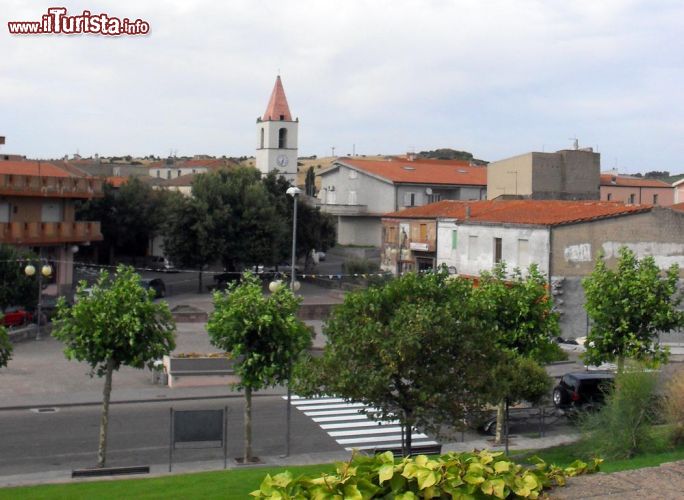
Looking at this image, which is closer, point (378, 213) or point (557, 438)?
point (557, 438)

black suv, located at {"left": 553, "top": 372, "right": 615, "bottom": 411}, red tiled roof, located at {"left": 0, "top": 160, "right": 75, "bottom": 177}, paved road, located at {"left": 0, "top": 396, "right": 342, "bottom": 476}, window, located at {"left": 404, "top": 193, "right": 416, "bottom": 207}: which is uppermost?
red tiled roof, located at {"left": 0, "top": 160, "right": 75, "bottom": 177}

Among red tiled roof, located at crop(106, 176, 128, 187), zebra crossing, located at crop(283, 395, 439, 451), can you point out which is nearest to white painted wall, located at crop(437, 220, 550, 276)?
zebra crossing, located at crop(283, 395, 439, 451)

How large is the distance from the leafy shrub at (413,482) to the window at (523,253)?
3634 centimetres

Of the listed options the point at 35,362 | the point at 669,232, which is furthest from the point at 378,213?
the point at 35,362

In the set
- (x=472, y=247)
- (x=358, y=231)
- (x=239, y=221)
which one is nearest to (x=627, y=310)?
(x=472, y=247)

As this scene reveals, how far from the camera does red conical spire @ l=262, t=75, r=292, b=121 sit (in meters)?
94.6

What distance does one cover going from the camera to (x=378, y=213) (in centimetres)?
8019

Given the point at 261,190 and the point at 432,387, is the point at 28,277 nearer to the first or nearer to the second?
the point at 261,190

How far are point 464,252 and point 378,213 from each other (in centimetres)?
2999

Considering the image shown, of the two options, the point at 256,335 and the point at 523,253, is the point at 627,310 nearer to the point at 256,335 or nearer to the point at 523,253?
the point at 256,335

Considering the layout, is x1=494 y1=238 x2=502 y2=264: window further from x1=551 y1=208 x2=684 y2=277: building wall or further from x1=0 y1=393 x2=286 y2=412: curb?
x1=0 y1=393 x2=286 y2=412: curb

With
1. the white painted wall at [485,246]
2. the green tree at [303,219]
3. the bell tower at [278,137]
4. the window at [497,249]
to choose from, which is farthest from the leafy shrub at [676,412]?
the bell tower at [278,137]

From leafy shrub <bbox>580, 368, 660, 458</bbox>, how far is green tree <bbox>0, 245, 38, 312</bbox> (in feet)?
103

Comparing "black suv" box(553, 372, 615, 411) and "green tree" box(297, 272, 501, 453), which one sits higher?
"green tree" box(297, 272, 501, 453)
